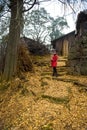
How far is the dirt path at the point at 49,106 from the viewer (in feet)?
20.8

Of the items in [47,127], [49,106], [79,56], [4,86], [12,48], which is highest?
[12,48]

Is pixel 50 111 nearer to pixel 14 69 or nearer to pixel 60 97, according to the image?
pixel 60 97

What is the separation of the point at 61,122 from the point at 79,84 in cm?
294

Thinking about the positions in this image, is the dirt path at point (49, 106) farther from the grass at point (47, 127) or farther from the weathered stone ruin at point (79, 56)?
the weathered stone ruin at point (79, 56)

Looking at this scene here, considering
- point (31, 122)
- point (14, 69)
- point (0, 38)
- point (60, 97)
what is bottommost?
point (31, 122)

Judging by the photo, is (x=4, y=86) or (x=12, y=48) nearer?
(x=4, y=86)

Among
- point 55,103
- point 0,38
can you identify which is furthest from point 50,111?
point 0,38

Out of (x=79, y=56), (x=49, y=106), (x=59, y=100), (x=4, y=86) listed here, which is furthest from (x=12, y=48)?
(x=49, y=106)

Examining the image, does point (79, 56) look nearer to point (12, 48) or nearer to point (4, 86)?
point (12, 48)

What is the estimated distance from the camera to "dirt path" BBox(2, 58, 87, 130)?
6344 mm

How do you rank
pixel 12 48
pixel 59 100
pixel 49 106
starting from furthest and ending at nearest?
pixel 12 48 → pixel 59 100 → pixel 49 106

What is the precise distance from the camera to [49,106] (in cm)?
720

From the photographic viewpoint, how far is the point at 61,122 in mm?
6367

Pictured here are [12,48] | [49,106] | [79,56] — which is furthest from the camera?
[79,56]
